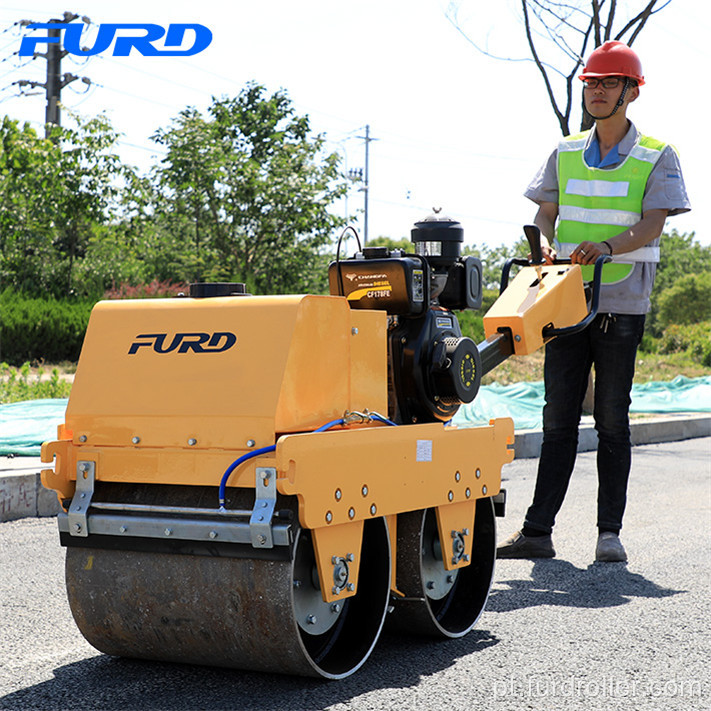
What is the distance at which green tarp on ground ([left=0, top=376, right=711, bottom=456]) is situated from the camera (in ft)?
23.4

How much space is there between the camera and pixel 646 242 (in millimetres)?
4574

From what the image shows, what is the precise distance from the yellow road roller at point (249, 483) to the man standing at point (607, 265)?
1.49 m

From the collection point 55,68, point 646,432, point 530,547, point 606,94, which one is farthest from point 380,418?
point 55,68

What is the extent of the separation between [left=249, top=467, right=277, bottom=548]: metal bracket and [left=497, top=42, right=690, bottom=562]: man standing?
2231 millimetres

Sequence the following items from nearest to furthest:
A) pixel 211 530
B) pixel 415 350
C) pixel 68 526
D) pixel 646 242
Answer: pixel 211 530 < pixel 68 526 < pixel 415 350 < pixel 646 242

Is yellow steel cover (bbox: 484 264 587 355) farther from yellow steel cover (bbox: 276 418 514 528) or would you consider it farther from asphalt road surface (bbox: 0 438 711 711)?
asphalt road surface (bbox: 0 438 711 711)

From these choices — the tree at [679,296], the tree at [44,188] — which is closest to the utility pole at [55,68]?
the tree at [44,188]

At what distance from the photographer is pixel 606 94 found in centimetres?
464

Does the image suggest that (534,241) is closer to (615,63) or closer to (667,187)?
(667,187)

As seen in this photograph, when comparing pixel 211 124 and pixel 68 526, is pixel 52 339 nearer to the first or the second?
pixel 211 124

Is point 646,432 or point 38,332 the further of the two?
point 38,332

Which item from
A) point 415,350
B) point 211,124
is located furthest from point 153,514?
point 211,124

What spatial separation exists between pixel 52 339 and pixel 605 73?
1078cm

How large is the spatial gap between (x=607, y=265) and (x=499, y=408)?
5.47 metres
